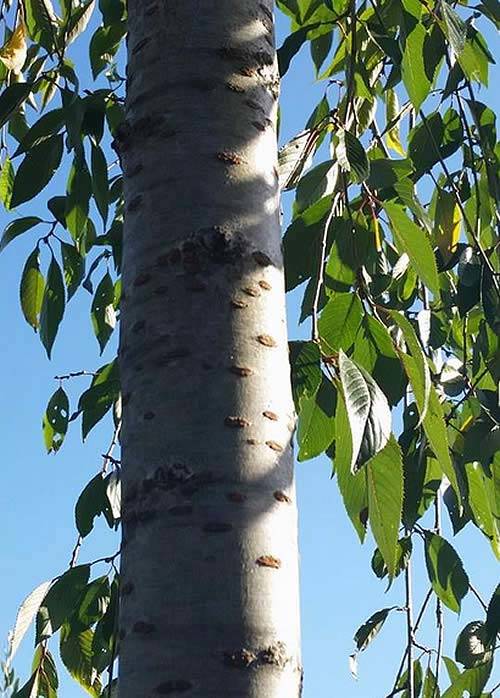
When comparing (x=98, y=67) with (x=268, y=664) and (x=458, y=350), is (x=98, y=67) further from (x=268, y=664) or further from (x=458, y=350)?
(x=268, y=664)

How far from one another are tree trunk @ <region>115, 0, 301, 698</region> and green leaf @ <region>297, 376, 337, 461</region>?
334mm

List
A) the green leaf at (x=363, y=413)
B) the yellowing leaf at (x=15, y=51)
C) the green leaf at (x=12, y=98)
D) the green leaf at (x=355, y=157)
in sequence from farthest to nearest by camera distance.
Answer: the yellowing leaf at (x=15, y=51)
the green leaf at (x=12, y=98)
the green leaf at (x=355, y=157)
the green leaf at (x=363, y=413)

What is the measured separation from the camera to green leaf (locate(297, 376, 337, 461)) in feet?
3.74

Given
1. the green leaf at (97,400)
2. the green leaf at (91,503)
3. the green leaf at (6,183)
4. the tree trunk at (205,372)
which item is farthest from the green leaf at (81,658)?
the tree trunk at (205,372)

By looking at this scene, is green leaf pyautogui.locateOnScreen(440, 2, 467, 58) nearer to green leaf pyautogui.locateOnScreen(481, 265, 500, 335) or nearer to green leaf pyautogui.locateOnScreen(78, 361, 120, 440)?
green leaf pyautogui.locateOnScreen(481, 265, 500, 335)

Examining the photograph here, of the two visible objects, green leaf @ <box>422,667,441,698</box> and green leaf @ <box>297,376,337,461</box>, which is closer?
green leaf @ <box>297,376,337,461</box>

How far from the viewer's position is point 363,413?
839 millimetres

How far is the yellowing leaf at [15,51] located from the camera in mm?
1629

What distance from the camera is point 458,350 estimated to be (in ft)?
6.32

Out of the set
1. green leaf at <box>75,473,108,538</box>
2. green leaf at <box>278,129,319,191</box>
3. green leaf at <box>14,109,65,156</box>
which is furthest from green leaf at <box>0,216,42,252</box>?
green leaf at <box>278,129,319,191</box>

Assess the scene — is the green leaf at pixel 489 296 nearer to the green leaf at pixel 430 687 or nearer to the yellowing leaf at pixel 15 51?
the green leaf at pixel 430 687

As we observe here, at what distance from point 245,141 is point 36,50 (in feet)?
3.45

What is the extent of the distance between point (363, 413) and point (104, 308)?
3.67 ft

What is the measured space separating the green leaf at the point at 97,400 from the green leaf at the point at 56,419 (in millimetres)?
296
